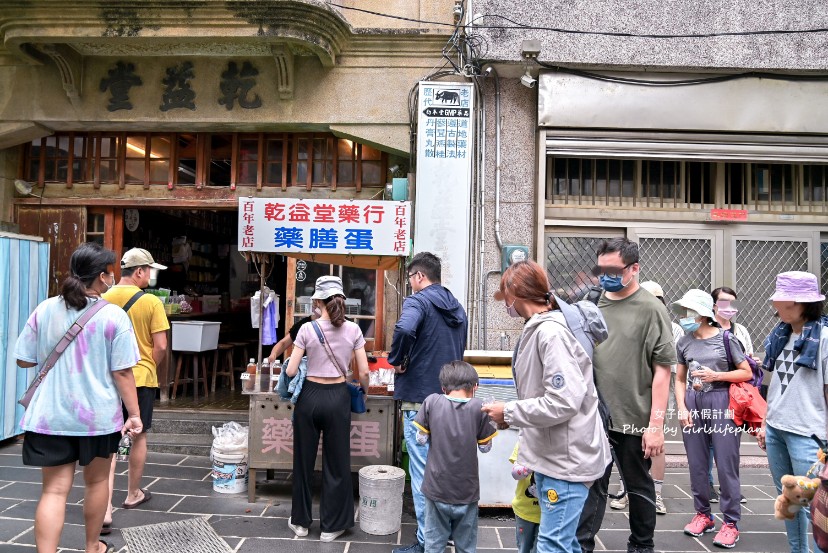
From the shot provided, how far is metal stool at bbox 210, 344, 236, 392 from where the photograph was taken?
955cm

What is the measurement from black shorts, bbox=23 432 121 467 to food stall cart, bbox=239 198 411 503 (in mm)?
1854

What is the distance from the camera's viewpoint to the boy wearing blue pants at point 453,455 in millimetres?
3637

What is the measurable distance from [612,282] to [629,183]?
13.2 ft

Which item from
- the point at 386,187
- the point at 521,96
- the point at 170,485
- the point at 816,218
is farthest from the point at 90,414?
the point at 816,218

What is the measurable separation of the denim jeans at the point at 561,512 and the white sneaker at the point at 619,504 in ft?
9.60

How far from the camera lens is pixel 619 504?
5.58 meters

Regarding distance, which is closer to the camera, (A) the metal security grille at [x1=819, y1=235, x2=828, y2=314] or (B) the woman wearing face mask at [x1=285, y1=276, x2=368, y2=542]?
(B) the woman wearing face mask at [x1=285, y1=276, x2=368, y2=542]

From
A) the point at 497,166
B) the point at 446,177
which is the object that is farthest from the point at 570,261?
the point at 446,177

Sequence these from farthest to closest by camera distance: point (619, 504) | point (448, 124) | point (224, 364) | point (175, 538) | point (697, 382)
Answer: point (224, 364) → point (448, 124) → point (619, 504) → point (697, 382) → point (175, 538)

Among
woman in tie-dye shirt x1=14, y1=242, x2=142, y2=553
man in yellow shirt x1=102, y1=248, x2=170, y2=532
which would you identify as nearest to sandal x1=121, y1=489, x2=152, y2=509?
man in yellow shirt x1=102, y1=248, x2=170, y2=532

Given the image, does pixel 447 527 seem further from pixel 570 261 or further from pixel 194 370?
pixel 194 370

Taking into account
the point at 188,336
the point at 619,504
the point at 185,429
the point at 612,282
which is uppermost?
the point at 612,282

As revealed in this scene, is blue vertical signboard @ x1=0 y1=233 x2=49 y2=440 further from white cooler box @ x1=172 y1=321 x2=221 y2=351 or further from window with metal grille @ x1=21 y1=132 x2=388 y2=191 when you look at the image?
white cooler box @ x1=172 y1=321 x2=221 y2=351

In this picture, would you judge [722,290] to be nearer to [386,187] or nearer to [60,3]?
[386,187]
